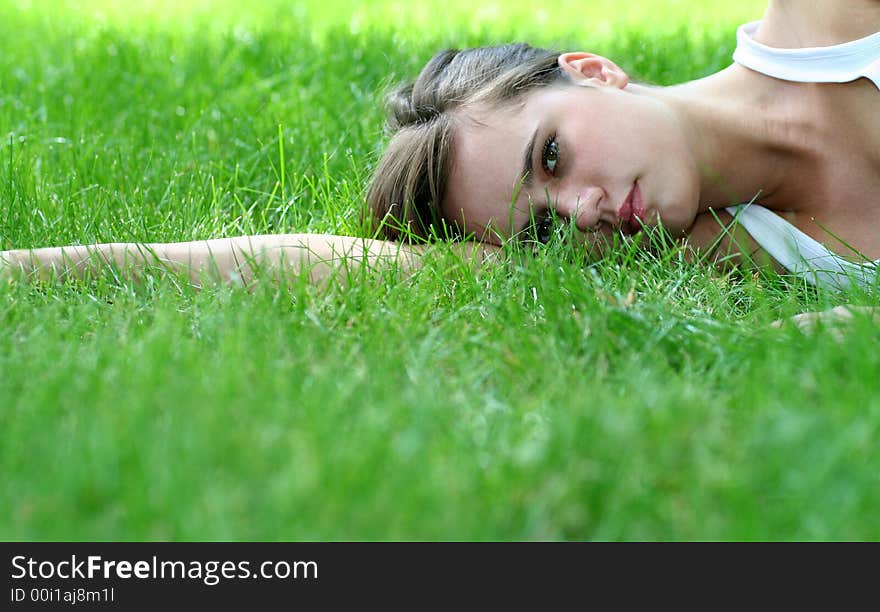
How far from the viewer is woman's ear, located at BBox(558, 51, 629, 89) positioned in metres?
2.78

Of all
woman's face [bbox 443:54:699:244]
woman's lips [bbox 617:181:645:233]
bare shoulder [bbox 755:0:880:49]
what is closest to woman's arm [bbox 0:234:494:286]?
woman's face [bbox 443:54:699:244]

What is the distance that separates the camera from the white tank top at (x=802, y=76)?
2664 mm

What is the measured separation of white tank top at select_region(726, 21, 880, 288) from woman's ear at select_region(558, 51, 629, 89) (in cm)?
40

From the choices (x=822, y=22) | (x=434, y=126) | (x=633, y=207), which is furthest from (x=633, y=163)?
(x=822, y=22)

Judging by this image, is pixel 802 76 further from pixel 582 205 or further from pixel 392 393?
pixel 392 393

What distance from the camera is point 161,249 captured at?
2.54 m

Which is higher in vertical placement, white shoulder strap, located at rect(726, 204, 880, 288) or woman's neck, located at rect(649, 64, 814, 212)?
woman's neck, located at rect(649, 64, 814, 212)

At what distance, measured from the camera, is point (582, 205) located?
→ 255 cm

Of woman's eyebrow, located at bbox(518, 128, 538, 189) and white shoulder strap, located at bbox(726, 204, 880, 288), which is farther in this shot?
woman's eyebrow, located at bbox(518, 128, 538, 189)

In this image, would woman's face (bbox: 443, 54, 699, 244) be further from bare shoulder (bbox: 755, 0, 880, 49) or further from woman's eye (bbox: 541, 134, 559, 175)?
bare shoulder (bbox: 755, 0, 880, 49)
